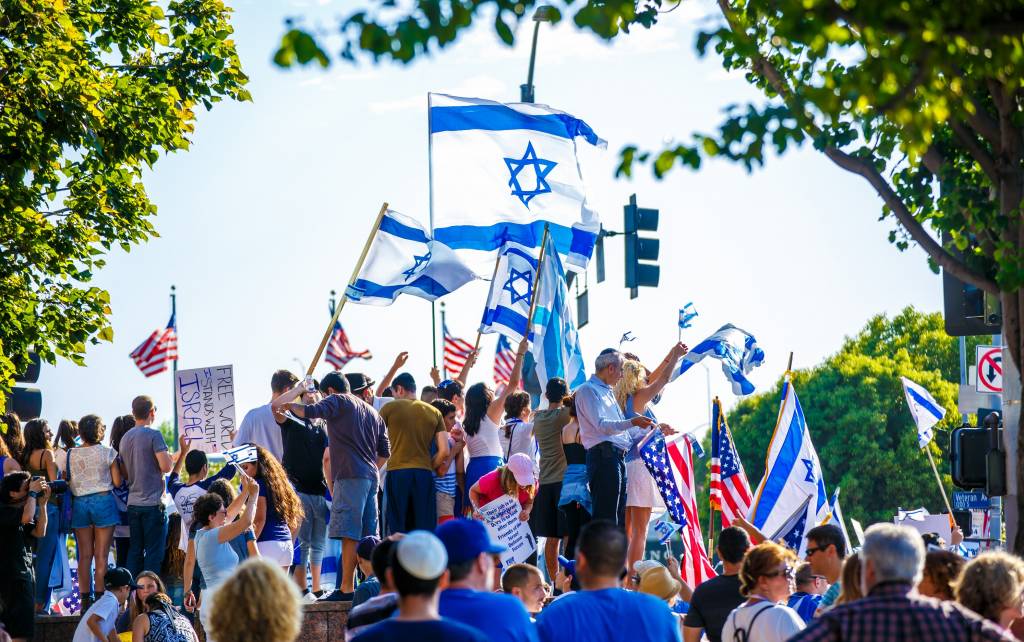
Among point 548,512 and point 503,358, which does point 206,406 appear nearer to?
point 548,512

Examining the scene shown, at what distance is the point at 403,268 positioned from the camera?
17.0 meters

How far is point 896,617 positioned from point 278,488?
7.60 metres

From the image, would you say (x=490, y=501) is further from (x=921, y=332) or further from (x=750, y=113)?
(x=921, y=332)

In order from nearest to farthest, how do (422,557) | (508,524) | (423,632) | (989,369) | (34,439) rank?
(423,632) < (422,557) < (508,524) < (34,439) < (989,369)

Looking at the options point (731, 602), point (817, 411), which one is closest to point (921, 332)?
point (817, 411)

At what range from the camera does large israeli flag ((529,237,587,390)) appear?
16844 millimetres

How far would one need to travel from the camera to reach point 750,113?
7.62m

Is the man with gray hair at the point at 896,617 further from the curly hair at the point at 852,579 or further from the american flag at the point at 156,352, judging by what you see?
the american flag at the point at 156,352

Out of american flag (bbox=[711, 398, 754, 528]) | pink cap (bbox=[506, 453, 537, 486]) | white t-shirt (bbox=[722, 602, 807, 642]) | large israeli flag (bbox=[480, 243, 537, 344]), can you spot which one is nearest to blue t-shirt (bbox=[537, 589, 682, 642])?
white t-shirt (bbox=[722, 602, 807, 642])

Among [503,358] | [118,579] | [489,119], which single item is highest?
[489,119]

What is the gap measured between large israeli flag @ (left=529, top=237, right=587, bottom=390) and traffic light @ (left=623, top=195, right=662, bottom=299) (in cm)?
185

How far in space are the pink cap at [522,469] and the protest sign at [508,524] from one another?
0.18 metres

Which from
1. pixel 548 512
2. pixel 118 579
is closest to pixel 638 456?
pixel 548 512

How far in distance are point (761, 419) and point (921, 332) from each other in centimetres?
749
